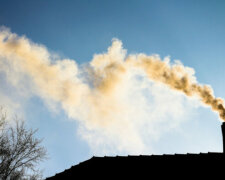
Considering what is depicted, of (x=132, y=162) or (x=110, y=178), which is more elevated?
(x=132, y=162)

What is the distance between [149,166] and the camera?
909 cm

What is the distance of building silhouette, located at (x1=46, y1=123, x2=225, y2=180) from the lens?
323 inches

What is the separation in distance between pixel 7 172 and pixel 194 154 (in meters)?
16.3

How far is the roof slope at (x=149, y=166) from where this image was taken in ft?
27.1

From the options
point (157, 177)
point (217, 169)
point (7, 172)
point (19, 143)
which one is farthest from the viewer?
point (19, 143)

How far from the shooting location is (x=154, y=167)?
29.5 feet

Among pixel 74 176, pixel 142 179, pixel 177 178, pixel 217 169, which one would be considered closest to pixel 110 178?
pixel 142 179

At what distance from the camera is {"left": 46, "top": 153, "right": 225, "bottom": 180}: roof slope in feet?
27.1

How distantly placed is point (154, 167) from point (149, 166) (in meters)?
0.24

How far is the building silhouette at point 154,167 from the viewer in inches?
323

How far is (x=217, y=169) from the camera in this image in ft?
26.6

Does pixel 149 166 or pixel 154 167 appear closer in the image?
pixel 154 167

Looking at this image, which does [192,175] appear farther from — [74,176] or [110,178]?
[74,176]

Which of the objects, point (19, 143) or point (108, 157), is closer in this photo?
point (108, 157)
